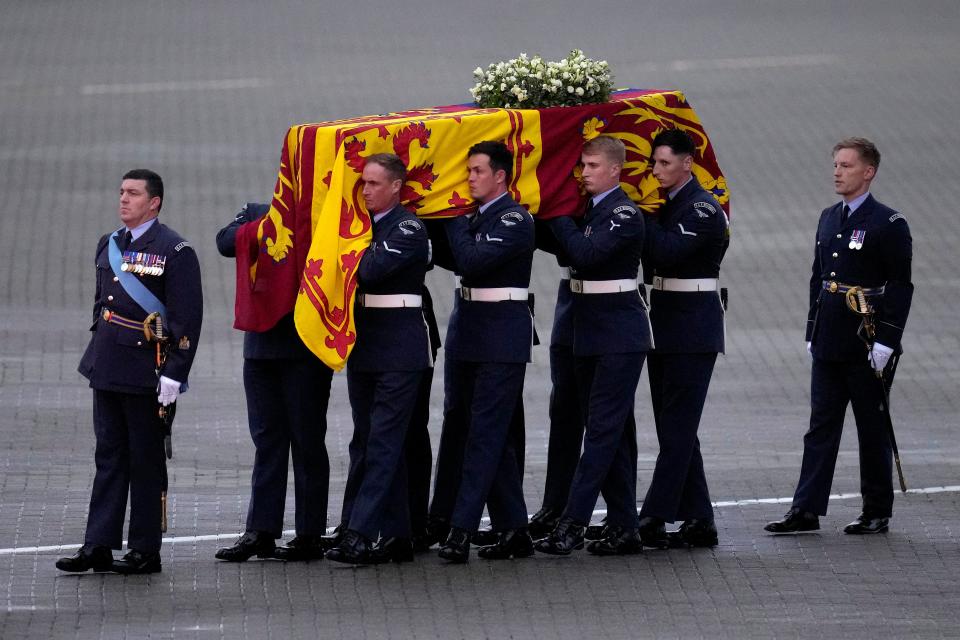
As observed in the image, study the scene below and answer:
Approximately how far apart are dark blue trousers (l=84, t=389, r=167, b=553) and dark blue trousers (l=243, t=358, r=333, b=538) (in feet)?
1.57

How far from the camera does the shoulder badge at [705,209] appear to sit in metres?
8.59

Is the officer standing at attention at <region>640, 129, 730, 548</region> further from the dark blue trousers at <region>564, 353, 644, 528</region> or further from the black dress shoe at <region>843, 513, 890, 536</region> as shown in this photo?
the black dress shoe at <region>843, 513, 890, 536</region>

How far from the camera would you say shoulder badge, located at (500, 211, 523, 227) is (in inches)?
325

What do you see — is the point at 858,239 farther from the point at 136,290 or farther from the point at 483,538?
the point at 136,290

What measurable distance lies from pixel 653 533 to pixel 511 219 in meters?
1.57

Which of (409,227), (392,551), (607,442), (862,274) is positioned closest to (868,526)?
(862,274)

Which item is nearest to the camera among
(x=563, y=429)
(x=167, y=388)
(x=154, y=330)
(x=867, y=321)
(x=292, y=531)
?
(x=167, y=388)

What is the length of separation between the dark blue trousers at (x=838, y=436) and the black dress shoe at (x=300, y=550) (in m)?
2.24

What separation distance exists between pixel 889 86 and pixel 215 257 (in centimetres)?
1071

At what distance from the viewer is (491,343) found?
8.36 metres

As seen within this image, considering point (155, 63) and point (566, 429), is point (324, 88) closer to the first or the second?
point (155, 63)

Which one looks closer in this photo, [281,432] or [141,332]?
[141,332]

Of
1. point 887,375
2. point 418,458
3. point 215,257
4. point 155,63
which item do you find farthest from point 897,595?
point 155,63

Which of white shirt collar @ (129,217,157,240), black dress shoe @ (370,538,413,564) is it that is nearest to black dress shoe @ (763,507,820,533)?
black dress shoe @ (370,538,413,564)
